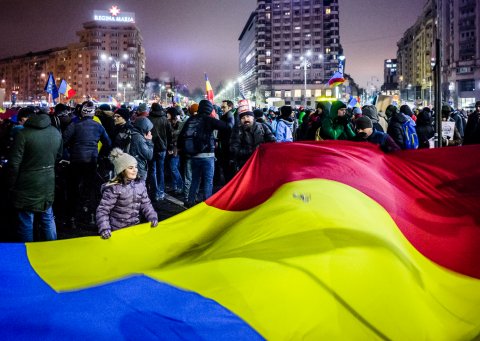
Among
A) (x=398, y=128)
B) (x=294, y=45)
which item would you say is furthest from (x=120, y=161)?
(x=294, y=45)

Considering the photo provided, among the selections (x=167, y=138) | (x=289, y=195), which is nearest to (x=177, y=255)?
(x=289, y=195)

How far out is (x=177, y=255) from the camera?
4992 mm

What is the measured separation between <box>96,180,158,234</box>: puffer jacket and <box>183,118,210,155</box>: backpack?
371 centimetres

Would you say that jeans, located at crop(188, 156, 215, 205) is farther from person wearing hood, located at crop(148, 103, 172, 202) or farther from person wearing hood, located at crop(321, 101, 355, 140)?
person wearing hood, located at crop(321, 101, 355, 140)

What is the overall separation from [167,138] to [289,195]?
710 cm

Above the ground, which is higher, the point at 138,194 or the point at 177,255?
the point at 138,194

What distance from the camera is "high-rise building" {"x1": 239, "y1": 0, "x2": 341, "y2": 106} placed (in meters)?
162

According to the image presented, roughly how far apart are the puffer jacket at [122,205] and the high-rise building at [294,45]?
6223 inches

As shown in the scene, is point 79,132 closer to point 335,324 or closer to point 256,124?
point 256,124

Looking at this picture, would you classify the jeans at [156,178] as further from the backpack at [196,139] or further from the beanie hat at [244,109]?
the beanie hat at [244,109]

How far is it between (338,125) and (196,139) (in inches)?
109

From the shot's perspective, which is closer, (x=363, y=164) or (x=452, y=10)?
(x=363, y=164)

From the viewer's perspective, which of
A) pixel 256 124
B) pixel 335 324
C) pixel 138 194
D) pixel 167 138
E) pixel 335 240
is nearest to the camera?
pixel 335 324

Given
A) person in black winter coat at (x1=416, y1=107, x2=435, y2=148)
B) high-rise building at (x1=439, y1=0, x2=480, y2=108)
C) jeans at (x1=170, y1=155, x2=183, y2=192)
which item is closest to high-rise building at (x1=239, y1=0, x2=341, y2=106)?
high-rise building at (x1=439, y1=0, x2=480, y2=108)
